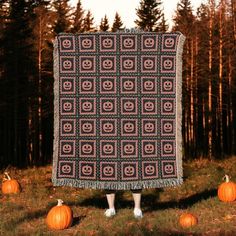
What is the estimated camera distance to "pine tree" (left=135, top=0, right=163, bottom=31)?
31.0 metres

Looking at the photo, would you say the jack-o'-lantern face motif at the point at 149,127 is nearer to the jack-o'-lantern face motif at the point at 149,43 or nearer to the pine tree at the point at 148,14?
the jack-o'-lantern face motif at the point at 149,43

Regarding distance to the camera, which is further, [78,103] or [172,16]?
[172,16]

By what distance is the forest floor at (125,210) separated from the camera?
24.3 ft

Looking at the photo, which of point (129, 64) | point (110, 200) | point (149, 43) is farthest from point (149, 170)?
point (149, 43)

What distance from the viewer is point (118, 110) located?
26.3 ft

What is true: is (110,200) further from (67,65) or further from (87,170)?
(67,65)

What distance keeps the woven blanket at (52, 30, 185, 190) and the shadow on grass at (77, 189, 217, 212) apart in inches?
64.3

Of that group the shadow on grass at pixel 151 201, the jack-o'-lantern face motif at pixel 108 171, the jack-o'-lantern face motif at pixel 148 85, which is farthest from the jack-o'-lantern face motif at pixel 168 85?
the shadow on grass at pixel 151 201

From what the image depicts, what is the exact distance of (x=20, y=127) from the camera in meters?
28.9

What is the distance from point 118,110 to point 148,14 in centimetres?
2451

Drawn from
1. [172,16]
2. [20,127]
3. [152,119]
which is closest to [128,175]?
[152,119]

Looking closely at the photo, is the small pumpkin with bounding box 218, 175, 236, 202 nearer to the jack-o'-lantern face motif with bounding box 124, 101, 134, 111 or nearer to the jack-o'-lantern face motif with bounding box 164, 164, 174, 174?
the jack-o'-lantern face motif with bounding box 164, 164, 174, 174

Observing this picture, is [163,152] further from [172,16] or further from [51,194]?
[172,16]

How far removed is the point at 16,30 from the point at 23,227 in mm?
18444
